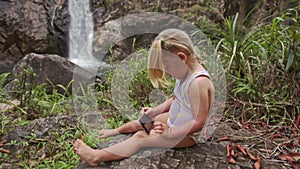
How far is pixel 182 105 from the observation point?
1633mm

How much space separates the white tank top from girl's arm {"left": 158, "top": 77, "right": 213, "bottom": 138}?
0.04m

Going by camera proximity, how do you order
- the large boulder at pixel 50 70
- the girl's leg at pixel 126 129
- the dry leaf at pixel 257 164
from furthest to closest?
the large boulder at pixel 50 70, the girl's leg at pixel 126 129, the dry leaf at pixel 257 164

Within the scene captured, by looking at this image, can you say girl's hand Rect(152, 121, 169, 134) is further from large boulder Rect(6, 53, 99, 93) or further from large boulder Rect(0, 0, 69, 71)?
large boulder Rect(0, 0, 69, 71)

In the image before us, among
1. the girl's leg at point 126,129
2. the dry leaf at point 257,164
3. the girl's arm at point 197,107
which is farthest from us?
the girl's leg at point 126,129

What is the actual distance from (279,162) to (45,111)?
2.27 metres

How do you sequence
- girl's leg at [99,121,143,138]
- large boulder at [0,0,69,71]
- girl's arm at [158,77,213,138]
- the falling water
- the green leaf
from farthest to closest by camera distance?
the falling water < large boulder at [0,0,69,71] < the green leaf < girl's leg at [99,121,143,138] < girl's arm at [158,77,213,138]

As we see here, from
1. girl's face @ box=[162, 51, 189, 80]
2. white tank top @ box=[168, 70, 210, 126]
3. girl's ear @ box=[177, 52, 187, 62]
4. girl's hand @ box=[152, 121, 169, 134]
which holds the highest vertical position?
girl's ear @ box=[177, 52, 187, 62]

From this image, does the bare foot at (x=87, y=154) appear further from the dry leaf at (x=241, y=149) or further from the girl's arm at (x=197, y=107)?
the dry leaf at (x=241, y=149)

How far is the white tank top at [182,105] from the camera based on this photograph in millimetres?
1567

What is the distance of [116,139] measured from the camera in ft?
6.29

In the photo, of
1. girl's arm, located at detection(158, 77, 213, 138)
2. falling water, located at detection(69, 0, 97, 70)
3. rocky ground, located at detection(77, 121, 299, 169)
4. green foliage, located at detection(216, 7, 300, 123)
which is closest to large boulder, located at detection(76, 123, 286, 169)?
rocky ground, located at detection(77, 121, 299, 169)

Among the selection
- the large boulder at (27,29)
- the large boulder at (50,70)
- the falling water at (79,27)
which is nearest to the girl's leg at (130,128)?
the large boulder at (50,70)

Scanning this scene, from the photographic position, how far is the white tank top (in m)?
1.57

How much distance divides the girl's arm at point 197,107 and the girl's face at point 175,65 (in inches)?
3.8
